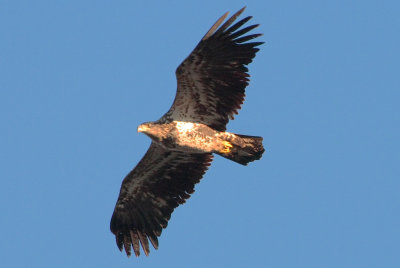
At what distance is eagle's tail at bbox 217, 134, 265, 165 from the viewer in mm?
19141

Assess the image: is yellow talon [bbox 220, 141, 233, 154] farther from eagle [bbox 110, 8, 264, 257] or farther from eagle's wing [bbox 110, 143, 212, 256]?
eagle's wing [bbox 110, 143, 212, 256]

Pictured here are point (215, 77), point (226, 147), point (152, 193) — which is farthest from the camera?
point (152, 193)

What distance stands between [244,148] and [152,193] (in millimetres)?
2772

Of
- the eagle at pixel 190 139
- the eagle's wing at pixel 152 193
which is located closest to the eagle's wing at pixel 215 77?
the eagle at pixel 190 139

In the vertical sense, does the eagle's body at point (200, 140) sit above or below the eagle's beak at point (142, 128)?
below

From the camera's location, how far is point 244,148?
19.2 meters

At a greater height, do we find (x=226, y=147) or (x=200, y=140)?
(x=200, y=140)

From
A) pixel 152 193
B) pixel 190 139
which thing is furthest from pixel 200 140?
pixel 152 193

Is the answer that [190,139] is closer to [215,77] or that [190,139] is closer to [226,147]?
[226,147]

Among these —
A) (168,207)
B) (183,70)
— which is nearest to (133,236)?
(168,207)

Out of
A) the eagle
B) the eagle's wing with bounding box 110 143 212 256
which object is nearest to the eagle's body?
the eagle

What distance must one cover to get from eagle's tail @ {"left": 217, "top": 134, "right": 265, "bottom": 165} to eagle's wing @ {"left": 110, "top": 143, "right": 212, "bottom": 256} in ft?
3.34

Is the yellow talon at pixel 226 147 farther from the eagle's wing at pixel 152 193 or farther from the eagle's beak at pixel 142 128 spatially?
the eagle's beak at pixel 142 128

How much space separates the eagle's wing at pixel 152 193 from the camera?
20.3 metres
